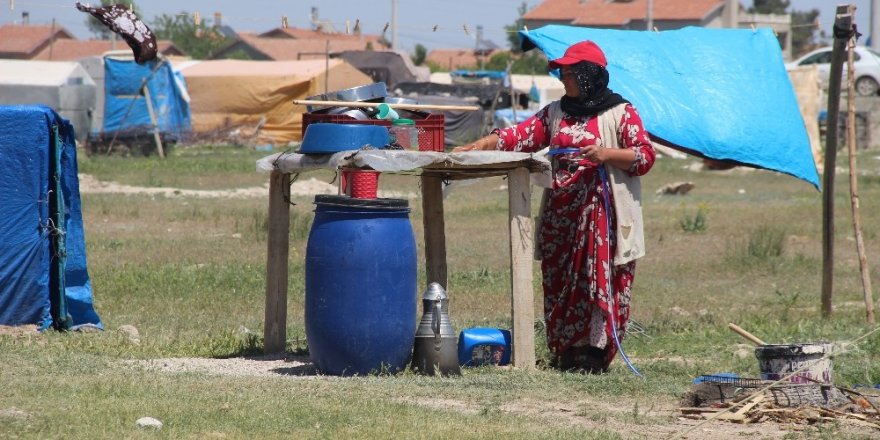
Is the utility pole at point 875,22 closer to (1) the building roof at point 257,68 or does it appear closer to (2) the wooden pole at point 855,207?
(2) the wooden pole at point 855,207

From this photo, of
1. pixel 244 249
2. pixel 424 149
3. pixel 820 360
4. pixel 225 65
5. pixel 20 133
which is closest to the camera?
pixel 820 360

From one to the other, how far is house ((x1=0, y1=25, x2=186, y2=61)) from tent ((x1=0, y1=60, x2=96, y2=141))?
28529mm

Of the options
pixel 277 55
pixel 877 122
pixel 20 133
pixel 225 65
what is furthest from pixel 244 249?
pixel 277 55

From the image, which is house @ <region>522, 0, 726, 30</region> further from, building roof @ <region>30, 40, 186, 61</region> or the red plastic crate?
the red plastic crate

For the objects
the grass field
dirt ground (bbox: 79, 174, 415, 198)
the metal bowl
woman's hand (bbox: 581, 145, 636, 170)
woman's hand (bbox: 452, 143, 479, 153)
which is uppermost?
the metal bowl

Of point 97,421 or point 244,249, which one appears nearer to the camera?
point 97,421

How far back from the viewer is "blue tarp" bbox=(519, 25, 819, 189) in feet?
29.2

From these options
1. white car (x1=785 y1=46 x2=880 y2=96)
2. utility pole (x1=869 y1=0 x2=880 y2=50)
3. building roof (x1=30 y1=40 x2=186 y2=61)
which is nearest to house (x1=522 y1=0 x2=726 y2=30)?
building roof (x1=30 y1=40 x2=186 y2=61)

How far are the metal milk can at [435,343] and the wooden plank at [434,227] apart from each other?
103 centimetres

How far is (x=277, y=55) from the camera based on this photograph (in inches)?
2462

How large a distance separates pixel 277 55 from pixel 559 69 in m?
56.3

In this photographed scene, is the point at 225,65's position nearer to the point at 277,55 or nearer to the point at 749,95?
the point at 277,55

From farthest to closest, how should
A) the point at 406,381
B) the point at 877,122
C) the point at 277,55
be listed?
the point at 277,55 → the point at 877,122 → the point at 406,381

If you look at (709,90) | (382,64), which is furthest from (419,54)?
(709,90)
